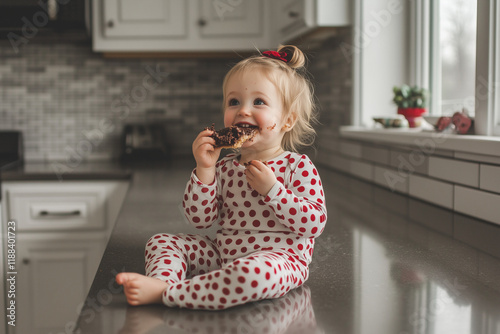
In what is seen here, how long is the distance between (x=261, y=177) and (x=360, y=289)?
214 millimetres

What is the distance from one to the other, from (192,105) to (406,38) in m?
1.38

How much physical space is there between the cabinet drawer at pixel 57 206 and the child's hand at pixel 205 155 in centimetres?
152

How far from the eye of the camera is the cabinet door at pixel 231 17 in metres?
2.57

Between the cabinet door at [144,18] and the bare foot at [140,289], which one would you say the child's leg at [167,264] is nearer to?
the bare foot at [140,289]

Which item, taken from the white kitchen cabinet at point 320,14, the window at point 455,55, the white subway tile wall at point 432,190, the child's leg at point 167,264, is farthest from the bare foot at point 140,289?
the white kitchen cabinet at point 320,14

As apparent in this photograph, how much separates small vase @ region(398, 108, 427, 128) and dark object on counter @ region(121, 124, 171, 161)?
1.43 meters

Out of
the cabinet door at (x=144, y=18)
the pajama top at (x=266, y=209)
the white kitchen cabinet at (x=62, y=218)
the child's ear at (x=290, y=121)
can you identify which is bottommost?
the white kitchen cabinet at (x=62, y=218)

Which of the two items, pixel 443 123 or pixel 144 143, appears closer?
pixel 443 123

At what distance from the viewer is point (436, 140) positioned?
4.50ft

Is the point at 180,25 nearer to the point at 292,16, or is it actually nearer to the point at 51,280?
the point at 292,16

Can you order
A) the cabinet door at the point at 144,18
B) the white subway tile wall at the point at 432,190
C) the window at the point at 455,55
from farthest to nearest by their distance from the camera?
1. the cabinet door at the point at 144,18
2. the window at the point at 455,55
3. the white subway tile wall at the point at 432,190

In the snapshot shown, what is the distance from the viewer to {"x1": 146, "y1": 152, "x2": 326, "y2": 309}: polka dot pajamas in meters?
0.68

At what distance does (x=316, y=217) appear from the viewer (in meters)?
0.78

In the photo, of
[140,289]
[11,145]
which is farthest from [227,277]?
[11,145]
